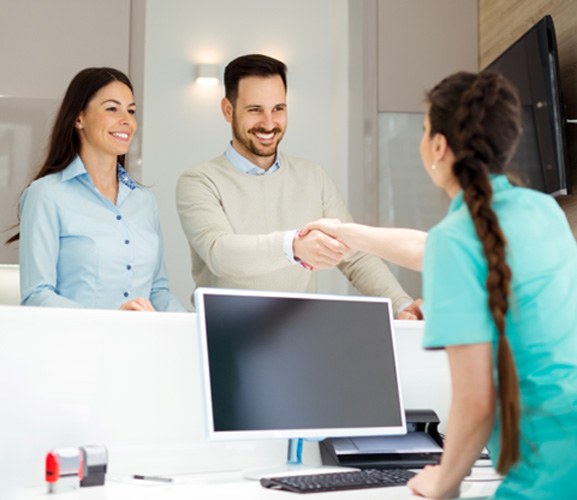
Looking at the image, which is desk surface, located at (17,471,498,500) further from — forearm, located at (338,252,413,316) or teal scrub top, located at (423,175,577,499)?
forearm, located at (338,252,413,316)

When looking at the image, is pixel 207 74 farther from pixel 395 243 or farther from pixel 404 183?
pixel 395 243

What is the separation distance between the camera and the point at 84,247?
278 cm

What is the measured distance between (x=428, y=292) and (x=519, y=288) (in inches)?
5.0

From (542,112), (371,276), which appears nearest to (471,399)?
(371,276)

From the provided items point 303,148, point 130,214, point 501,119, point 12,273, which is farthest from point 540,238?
point 303,148

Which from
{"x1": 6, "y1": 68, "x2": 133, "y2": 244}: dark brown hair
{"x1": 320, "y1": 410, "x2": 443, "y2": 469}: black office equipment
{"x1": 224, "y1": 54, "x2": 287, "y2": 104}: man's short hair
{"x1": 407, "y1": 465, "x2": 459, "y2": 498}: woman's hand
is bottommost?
{"x1": 320, "y1": 410, "x2": 443, "y2": 469}: black office equipment

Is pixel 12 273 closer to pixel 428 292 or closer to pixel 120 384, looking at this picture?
pixel 120 384

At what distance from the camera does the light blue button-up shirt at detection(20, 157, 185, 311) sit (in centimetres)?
268

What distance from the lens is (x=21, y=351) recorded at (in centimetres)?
200

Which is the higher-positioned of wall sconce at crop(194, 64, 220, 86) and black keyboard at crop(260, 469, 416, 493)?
wall sconce at crop(194, 64, 220, 86)

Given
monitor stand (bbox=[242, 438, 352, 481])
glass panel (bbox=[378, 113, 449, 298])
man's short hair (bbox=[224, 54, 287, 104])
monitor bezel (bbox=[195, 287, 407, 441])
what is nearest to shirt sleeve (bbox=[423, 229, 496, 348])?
monitor bezel (bbox=[195, 287, 407, 441])

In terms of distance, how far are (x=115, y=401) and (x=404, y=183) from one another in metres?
2.76

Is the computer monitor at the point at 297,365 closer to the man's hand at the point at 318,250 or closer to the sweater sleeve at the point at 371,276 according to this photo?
the man's hand at the point at 318,250

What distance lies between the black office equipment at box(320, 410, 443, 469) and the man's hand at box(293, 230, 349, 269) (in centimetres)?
47
